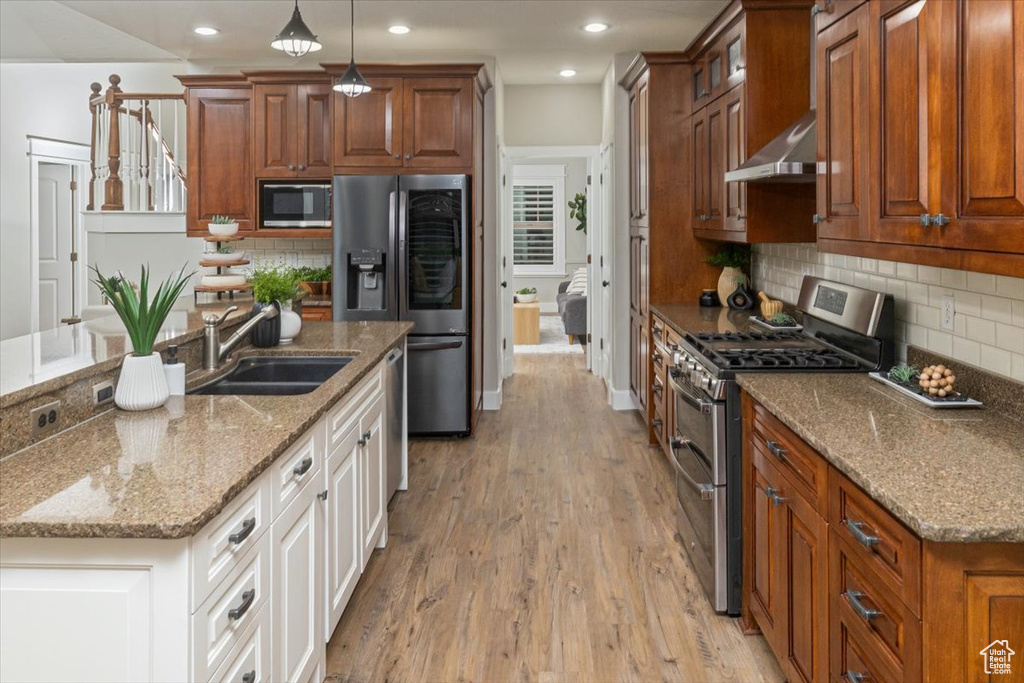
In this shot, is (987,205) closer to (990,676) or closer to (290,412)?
(990,676)

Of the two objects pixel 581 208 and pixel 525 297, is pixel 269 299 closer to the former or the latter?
pixel 525 297

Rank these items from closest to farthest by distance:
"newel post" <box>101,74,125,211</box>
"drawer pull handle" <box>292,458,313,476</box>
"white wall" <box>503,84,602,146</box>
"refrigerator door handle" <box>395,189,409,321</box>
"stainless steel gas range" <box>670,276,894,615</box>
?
"drawer pull handle" <box>292,458,313,476</box>, "stainless steel gas range" <box>670,276,894,615</box>, "refrigerator door handle" <box>395,189,409,321</box>, "newel post" <box>101,74,125,211</box>, "white wall" <box>503,84,602,146</box>

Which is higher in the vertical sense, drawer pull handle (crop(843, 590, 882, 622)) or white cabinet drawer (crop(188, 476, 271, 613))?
white cabinet drawer (crop(188, 476, 271, 613))

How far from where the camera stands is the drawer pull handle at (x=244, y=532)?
171 cm

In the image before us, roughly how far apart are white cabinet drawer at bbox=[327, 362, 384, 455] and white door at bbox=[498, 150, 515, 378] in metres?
3.60

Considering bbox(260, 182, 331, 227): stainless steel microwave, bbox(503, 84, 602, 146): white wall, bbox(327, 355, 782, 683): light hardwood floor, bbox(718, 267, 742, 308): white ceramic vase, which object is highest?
bbox(503, 84, 602, 146): white wall

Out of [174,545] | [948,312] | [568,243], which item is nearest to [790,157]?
[948,312]

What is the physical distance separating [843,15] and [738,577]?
194cm

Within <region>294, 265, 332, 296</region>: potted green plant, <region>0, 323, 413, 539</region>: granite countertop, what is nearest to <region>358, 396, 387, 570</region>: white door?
<region>0, 323, 413, 539</region>: granite countertop

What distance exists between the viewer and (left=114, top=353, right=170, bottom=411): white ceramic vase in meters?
2.37

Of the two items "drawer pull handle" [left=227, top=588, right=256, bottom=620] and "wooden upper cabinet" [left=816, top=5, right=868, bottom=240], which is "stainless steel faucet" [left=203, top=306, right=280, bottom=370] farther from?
"wooden upper cabinet" [left=816, top=5, right=868, bottom=240]

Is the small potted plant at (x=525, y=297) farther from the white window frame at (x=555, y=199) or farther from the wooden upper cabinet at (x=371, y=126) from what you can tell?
the wooden upper cabinet at (x=371, y=126)

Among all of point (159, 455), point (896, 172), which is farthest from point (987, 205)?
point (159, 455)

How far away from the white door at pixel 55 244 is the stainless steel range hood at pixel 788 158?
7799 mm
